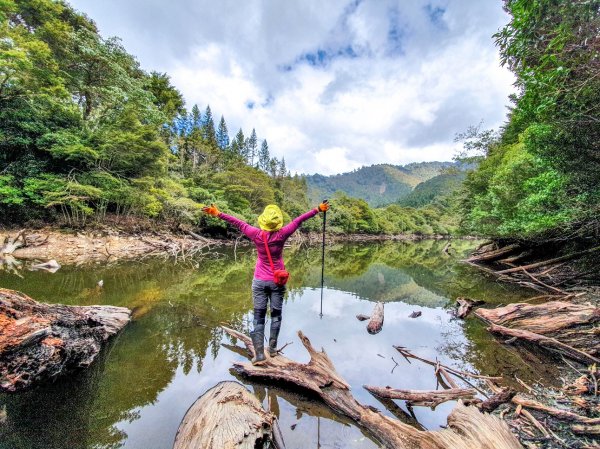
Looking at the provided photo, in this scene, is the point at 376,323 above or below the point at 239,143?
below

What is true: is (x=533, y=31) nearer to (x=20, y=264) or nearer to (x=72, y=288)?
(x=72, y=288)

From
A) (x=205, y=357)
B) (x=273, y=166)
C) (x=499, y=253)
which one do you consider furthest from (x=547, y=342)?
(x=273, y=166)

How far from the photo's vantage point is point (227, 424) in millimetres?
2551

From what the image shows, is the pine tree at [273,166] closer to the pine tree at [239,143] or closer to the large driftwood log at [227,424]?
the pine tree at [239,143]

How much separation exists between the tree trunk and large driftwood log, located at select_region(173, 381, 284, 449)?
5657mm

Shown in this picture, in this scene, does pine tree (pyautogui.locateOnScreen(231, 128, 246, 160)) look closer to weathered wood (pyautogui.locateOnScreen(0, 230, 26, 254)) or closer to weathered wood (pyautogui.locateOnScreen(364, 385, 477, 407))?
weathered wood (pyautogui.locateOnScreen(0, 230, 26, 254))

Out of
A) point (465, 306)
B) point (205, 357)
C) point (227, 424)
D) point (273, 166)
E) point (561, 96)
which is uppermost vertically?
point (273, 166)

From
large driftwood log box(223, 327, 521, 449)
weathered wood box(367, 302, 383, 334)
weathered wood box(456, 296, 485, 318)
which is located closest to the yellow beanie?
large driftwood log box(223, 327, 521, 449)

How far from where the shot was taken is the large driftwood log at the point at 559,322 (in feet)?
16.5

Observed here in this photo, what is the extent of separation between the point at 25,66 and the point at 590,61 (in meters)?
23.6

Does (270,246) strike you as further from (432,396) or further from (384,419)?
(432,396)

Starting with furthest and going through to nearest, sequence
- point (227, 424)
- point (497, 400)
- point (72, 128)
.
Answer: point (72, 128)
point (497, 400)
point (227, 424)

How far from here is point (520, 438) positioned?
2912 mm

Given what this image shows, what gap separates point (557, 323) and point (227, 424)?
670 centimetres
